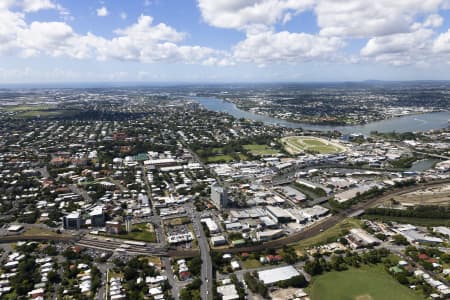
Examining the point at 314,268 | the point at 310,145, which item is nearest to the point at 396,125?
the point at 310,145

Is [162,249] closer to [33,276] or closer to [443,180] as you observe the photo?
[33,276]

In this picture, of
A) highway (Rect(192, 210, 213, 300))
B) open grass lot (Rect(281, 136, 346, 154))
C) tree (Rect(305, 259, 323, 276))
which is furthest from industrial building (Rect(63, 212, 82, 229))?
open grass lot (Rect(281, 136, 346, 154))

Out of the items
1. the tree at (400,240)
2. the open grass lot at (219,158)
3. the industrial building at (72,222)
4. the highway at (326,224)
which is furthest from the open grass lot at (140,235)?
the open grass lot at (219,158)

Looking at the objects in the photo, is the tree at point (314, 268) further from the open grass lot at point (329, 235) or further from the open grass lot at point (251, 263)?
the open grass lot at point (251, 263)

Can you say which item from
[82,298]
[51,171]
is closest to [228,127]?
[51,171]

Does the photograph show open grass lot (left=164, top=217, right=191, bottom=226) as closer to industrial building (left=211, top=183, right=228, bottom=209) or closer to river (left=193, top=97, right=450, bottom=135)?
industrial building (left=211, top=183, right=228, bottom=209)
